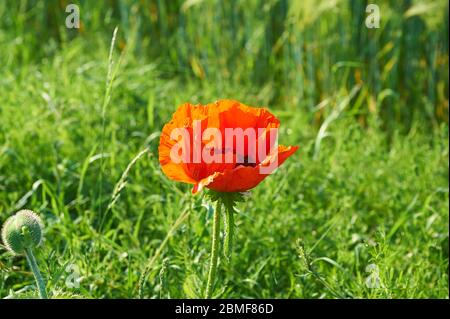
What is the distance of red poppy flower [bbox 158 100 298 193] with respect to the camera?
1.43 m

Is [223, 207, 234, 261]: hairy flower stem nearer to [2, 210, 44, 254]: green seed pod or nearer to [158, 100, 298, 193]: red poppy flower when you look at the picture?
[158, 100, 298, 193]: red poppy flower

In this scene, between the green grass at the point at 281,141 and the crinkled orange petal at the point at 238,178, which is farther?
the green grass at the point at 281,141

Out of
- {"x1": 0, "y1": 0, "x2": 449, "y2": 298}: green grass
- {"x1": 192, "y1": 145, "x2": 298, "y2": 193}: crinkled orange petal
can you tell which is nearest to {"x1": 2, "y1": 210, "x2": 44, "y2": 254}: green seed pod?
{"x1": 0, "y1": 0, "x2": 449, "y2": 298}: green grass

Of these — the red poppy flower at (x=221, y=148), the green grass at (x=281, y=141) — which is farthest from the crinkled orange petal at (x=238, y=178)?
the green grass at (x=281, y=141)

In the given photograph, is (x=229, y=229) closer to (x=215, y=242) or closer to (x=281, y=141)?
(x=215, y=242)

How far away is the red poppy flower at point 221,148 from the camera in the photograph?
1.43 meters

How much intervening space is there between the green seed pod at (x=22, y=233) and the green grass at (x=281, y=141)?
0.18 meters

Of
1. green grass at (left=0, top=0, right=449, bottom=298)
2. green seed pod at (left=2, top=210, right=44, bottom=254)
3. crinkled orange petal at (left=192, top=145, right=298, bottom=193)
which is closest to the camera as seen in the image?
crinkled orange petal at (left=192, top=145, right=298, bottom=193)

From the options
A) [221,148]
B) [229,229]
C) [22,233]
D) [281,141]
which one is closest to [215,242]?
[229,229]

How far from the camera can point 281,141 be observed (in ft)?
9.90

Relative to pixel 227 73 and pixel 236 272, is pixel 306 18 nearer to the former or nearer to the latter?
pixel 227 73

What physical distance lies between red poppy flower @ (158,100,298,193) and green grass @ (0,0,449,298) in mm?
230

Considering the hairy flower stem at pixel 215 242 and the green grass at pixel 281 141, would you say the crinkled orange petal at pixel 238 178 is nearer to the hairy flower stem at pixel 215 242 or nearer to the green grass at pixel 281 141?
the hairy flower stem at pixel 215 242

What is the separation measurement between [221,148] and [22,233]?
14.7 inches
